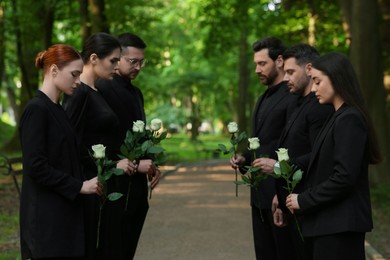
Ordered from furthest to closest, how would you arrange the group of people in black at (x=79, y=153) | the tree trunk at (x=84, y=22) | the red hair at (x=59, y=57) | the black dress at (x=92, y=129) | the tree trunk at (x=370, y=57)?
the tree trunk at (x=84, y=22) < the tree trunk at (x=370, y=57) < the black dress at (x=92, y=129) < the red hair at (x=59, y=57) < the group of people in black at (x=79, y=153)

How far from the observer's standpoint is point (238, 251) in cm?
968

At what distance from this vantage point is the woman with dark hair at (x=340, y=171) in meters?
4.30

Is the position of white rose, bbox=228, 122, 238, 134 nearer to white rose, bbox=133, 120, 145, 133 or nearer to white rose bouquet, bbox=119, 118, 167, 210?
white rose bouquet, bbox=119, 118, 167, 210

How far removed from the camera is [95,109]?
5449 millimetres

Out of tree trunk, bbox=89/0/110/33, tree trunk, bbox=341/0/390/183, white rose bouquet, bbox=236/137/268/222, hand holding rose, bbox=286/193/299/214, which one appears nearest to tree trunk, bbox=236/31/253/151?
tree trunk, bbox=89/0/110/33

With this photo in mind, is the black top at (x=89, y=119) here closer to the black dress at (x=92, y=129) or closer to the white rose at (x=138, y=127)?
the black dress at (x=92, y=129)

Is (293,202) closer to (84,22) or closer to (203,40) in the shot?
(84,22)

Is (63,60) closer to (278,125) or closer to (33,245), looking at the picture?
(33,245)

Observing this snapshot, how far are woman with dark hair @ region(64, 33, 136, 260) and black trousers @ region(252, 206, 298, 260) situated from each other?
119 centimetres

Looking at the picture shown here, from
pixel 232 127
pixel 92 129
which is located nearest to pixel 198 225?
pixel 232 127

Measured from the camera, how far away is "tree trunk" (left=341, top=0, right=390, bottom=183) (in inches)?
596

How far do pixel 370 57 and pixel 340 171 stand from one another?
449 inches

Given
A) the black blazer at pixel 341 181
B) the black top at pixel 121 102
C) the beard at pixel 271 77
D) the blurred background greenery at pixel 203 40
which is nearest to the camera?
the black blazer at pixel 341 181

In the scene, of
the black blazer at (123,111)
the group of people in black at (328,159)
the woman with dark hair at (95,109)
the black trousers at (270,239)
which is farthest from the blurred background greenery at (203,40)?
the group of people in black at (328,159)
